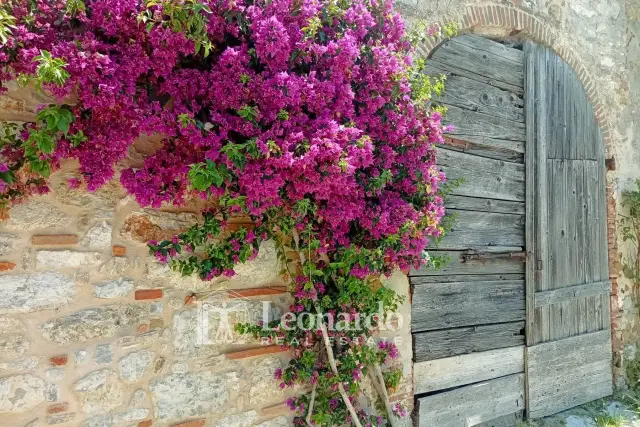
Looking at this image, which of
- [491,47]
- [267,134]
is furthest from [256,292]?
[491,47]

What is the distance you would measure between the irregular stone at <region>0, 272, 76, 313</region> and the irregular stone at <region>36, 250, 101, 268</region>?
45mm

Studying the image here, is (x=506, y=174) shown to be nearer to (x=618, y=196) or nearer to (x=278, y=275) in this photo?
(x=618, y=196)

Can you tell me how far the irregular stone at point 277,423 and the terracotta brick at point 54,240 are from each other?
4.64 feet

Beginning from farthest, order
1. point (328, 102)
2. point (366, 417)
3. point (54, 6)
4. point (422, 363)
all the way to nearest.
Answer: point (422, 363), point (366, 417), point (328, 102), point (54, 6)

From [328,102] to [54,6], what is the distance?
123 cm

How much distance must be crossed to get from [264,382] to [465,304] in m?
1.71

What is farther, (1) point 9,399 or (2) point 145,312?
(2) point 145,312

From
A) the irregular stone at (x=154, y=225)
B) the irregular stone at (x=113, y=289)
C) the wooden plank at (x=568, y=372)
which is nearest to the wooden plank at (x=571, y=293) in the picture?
the wooden plank at (x=568, y=372)

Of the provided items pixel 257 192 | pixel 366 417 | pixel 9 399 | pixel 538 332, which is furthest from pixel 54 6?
pixel 538 332

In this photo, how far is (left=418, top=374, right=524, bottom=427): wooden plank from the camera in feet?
11.3

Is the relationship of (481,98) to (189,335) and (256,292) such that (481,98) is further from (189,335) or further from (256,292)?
(189,335)

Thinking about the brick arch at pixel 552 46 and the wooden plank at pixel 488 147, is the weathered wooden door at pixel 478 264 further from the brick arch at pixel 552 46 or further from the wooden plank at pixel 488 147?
the brick arch at pixel 552 46

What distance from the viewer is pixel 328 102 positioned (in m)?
2.36

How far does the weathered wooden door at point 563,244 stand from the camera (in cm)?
416
